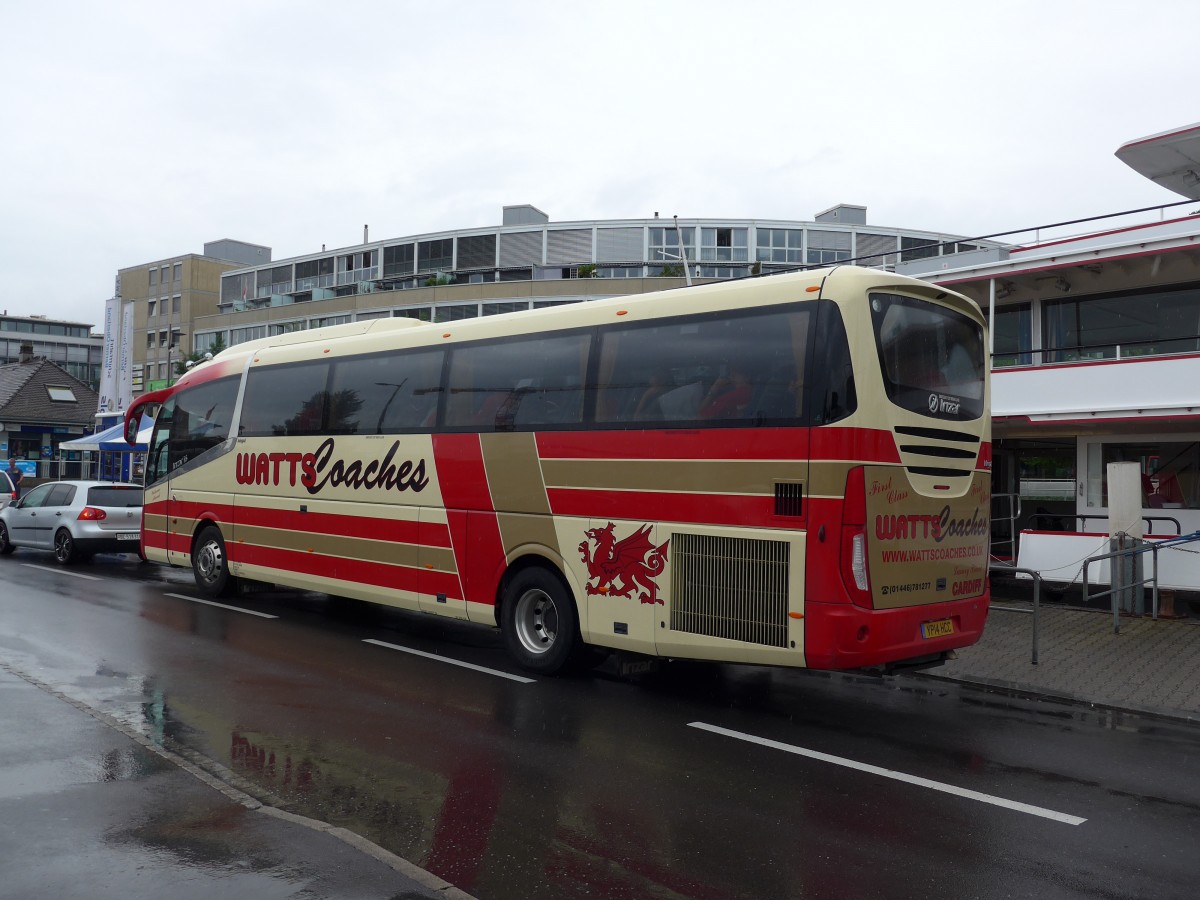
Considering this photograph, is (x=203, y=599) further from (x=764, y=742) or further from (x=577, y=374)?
(x=764, y=742)

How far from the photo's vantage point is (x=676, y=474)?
26.8 ft

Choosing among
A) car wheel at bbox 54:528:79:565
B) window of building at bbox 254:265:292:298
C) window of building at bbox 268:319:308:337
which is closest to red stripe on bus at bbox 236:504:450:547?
car wheel at bbox 54:528:79:565

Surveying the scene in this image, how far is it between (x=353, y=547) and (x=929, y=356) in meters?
6.83

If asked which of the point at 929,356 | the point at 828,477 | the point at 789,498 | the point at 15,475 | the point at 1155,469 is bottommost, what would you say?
the point at 789,498

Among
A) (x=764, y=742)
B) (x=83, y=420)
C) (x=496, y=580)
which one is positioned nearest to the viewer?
(x=764, y=742)

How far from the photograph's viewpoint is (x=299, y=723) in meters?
7.22

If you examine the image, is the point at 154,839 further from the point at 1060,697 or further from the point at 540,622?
the point at 1060,697

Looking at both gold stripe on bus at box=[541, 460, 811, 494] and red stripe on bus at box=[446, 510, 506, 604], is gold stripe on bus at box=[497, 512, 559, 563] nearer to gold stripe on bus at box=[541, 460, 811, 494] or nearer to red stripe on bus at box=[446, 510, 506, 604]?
red stripe on bus at box=[446, 510, 506, 604]

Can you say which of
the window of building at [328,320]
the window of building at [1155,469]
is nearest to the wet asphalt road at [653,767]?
the window of building at [1155,469]

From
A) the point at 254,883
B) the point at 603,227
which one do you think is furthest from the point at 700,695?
the point at 603,227

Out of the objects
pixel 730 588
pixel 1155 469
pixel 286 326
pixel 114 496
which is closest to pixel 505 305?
pixel 286 326

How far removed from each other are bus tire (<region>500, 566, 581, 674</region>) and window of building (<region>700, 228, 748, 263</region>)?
6052 centimetres

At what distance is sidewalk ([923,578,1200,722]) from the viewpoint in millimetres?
9188

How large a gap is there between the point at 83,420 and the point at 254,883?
225 feet
